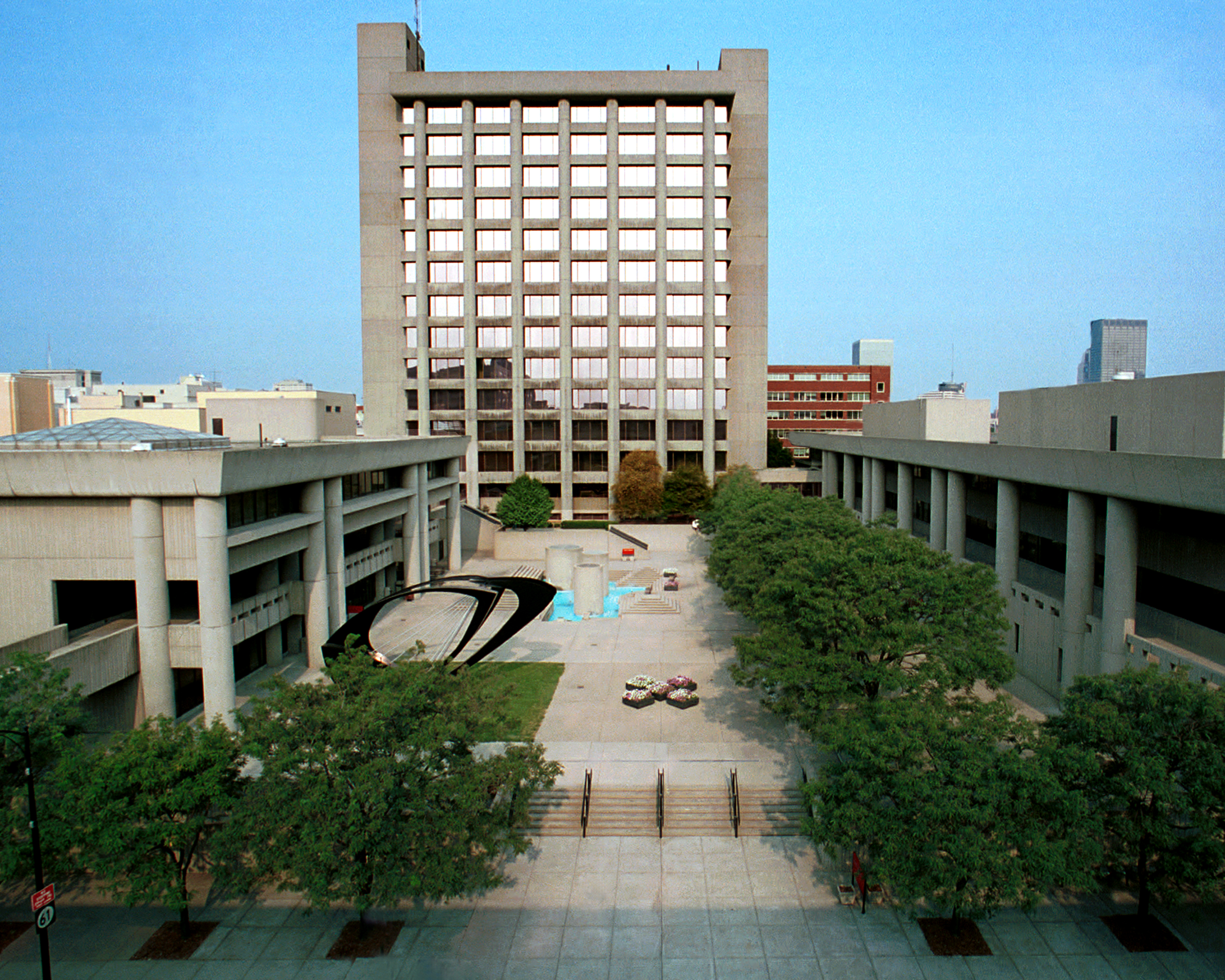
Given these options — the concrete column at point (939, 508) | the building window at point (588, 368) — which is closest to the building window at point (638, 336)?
the building window at point (588, 368)

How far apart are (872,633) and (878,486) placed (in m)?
40.1

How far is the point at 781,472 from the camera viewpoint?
8312 cm

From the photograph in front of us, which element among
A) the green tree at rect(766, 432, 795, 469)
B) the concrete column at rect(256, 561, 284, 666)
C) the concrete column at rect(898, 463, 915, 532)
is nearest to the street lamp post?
the concrete column at rect(256, 561, 284, 666)

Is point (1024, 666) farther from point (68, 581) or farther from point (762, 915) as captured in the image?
point (68, 581)

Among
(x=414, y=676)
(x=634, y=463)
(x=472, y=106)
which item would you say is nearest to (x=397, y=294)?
(x=472, y=106)

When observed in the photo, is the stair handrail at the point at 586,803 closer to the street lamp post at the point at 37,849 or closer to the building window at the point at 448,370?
the street lamp post at the point at 37,849

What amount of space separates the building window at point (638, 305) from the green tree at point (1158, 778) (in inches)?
2644

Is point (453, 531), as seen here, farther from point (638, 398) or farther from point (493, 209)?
point (493, 209)

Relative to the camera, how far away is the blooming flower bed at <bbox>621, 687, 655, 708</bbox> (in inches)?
1291

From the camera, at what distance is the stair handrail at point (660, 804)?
23375 mm

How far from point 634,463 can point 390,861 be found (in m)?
61.1

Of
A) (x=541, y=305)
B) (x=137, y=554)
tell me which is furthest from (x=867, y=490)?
(x=137, y=554)

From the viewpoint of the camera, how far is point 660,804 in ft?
77.4

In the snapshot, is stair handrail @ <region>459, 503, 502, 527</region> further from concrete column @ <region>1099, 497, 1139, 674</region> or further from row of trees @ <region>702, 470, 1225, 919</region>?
concrete column @ <region>1099, 497, 1139, 674</region>
